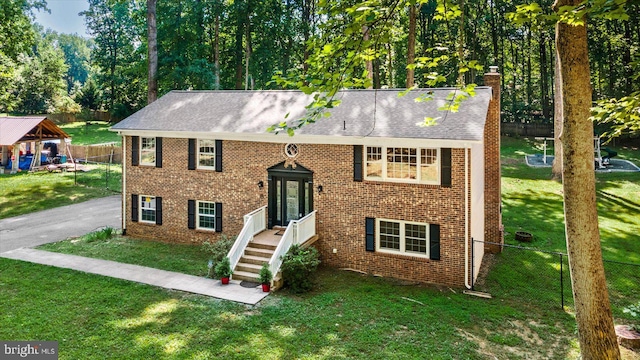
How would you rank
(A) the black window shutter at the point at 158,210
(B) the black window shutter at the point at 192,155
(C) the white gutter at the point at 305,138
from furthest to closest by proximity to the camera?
(A) the black window shutter at the point at 158,210, (B) the black window shutter at the point at 192,155, (C) the white gutter at the point at 305,138

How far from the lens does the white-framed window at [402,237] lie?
42.2 ft

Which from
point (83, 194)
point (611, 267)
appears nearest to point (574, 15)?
point (611, 267)

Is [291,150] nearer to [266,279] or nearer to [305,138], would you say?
[305,138]

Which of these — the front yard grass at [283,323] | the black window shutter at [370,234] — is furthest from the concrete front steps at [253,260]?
the black window shutter at [370,234]

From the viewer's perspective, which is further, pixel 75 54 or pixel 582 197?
pixel 75 54

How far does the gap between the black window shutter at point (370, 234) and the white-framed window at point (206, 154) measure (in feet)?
20.0

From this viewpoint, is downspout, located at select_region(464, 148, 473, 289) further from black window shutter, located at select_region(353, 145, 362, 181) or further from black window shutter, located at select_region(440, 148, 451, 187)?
black window shutter, located at select_region(353, 145, 362, 181)

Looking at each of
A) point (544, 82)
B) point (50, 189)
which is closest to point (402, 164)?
point (50, 189)

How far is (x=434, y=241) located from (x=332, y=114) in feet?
17.6

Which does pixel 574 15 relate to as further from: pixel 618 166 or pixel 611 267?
pixel 618 166

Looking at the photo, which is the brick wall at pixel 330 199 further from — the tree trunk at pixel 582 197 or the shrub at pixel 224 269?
the tree trunk at pixel 582 197

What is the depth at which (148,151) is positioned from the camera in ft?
55.4

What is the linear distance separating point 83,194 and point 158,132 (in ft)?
42.1

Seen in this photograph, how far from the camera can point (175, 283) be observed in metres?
12.5
